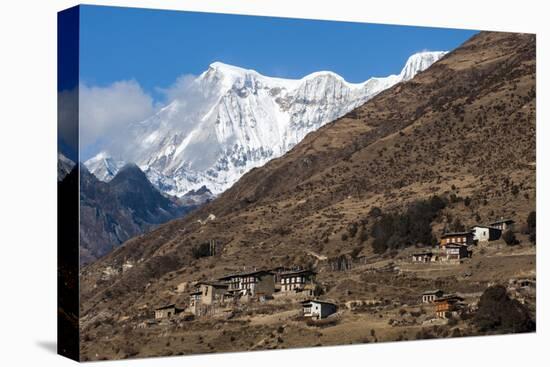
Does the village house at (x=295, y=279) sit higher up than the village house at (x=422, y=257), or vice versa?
the village house at (x=422, y=257)

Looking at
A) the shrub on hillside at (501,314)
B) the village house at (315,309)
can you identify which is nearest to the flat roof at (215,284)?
the village house at (315,309)

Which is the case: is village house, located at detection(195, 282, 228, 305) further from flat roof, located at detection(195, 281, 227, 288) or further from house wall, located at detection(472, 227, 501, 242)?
house wall, located at detection(472, 227, 501, 242)

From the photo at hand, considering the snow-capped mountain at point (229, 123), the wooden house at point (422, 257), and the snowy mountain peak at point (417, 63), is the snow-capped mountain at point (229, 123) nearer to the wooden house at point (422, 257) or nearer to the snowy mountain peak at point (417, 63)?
the snowy mountain peak at point (417, 63)

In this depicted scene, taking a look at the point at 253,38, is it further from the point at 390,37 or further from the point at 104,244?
the point at 104,244

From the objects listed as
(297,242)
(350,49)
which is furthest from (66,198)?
(350,49)

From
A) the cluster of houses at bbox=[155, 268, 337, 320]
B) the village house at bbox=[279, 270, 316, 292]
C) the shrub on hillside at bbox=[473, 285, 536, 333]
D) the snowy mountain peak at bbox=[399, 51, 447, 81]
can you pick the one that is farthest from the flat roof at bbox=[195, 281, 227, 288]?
the snowy mountain peak at bbox=[399, 51, 447, 81]

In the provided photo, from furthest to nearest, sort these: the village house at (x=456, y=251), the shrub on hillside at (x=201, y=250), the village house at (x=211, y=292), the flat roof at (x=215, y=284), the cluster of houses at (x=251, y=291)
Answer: the village house at (x=456, y=251) → the shrub on hillside at (x=201, y=250) → the flat roof at (x=215, y=284) → the village house at (x=211, y=292) → the cluster of houses at (x=251, y=291)

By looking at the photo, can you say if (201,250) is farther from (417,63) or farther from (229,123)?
(417,63)

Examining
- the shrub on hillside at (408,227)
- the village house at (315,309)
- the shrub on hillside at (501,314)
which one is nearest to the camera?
the village house at (315,309)
